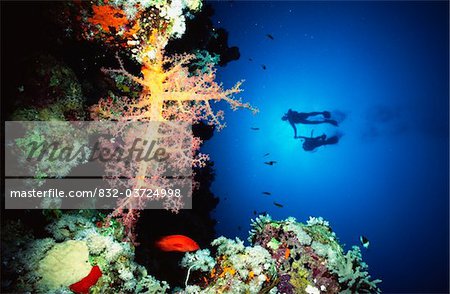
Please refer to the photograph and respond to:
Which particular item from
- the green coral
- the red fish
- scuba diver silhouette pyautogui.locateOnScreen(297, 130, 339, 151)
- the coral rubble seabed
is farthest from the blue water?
the red fish

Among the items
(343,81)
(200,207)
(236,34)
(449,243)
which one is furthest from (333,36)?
(449,243)

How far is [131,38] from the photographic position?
3.60m

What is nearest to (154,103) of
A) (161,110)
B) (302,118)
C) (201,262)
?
(161,110)

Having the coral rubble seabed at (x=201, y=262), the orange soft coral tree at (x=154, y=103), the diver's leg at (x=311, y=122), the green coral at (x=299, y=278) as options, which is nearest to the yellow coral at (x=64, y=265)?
the coral rubble seabed at (x=201, y=262)

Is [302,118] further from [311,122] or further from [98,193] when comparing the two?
[98,193]

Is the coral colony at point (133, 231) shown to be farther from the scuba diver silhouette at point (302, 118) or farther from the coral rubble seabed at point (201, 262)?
the scuba diver silhouette at point (302, 118)

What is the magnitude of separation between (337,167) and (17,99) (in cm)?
1331

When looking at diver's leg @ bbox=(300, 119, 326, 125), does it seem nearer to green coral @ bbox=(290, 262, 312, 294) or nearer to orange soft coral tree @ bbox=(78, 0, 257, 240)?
orange soft coral tree @ bbox=(78, 0, 257, 240)

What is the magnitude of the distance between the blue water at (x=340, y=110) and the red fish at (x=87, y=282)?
7156 millimetres

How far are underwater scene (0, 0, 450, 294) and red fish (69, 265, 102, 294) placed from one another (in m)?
0.01

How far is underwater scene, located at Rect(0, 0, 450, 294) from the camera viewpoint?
3.18m

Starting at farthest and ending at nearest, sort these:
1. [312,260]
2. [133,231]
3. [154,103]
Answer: [312,260]
[154,103]
[133,231]

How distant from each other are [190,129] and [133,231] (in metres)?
1.76

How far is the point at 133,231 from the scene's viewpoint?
3777 millimetres
